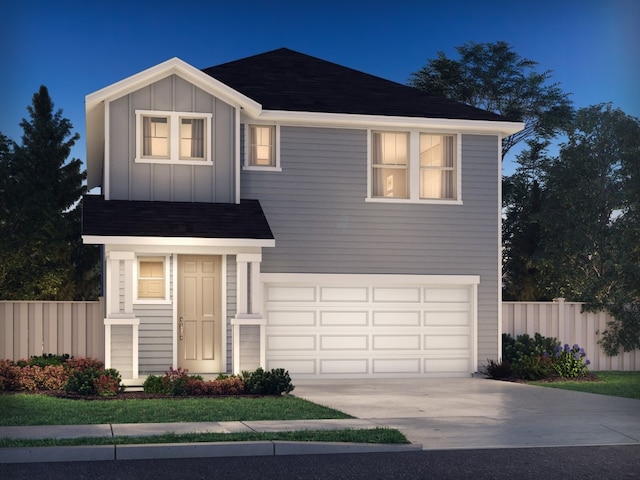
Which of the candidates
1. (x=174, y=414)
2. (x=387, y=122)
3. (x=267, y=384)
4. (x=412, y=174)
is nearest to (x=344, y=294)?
(x=412, y=174)

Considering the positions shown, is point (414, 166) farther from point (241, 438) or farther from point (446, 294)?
point (241, 438)

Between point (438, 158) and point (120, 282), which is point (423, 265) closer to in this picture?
point (438, 158)

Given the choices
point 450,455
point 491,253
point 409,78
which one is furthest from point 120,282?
point 409,78

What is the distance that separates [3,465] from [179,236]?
1017 centimetres

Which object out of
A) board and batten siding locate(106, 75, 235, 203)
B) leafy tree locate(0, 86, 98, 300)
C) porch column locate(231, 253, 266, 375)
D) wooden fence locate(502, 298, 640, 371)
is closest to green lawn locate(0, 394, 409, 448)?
porch column locate(231, 253, 266, 375)

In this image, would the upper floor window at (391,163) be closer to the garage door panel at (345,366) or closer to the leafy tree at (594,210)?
the garage door panel at (345,366)

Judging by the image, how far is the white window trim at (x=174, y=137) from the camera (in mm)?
22062

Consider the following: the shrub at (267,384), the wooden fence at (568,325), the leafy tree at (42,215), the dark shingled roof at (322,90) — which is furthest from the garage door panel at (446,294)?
the leafy tree at (42,215)

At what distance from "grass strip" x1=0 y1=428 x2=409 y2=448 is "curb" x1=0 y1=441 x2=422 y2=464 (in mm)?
230

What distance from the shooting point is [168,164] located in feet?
72.8

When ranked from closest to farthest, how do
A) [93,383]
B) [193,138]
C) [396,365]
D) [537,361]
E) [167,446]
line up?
[167,446] → [93,383] → [193,138] → [537,361] → [396,365]

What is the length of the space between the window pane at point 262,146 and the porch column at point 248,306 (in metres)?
3.25

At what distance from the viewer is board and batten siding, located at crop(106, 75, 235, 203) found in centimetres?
2194

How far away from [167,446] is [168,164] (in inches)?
466
